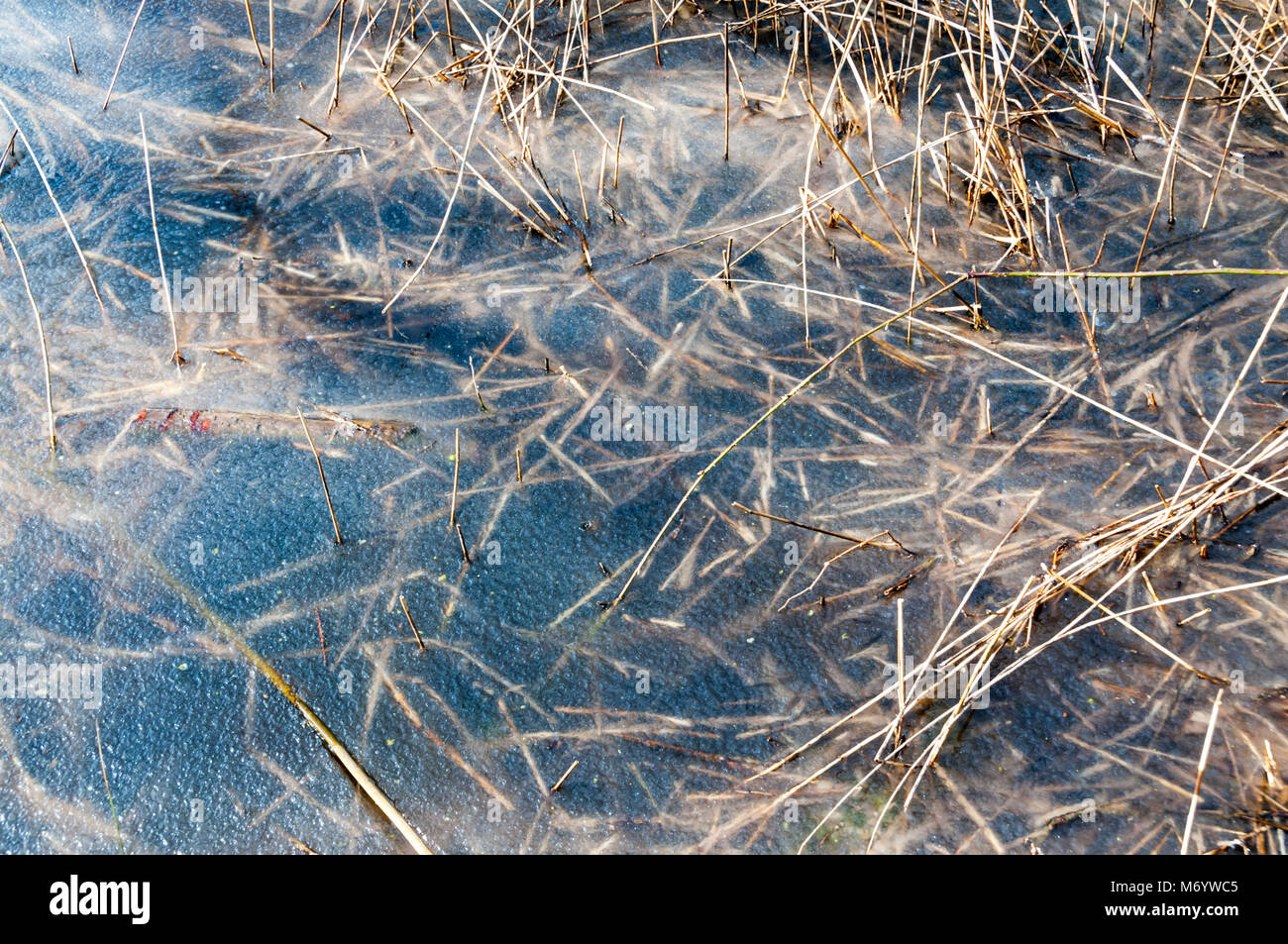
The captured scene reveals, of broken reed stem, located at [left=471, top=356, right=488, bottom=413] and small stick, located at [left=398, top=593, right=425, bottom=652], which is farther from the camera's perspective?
broken reed stem, located at [left=471, top=356, right=488, bottom=413]

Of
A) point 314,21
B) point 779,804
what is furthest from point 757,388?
point 314,21

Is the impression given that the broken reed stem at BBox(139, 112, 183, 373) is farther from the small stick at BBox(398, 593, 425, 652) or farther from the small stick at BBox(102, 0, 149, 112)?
the small stick at BBox(398, 593, 425, 652)

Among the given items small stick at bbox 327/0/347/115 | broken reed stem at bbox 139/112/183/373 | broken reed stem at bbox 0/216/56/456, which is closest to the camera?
broken reed stem at bbox 0/216/56/456

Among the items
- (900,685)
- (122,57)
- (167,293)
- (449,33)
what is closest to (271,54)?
(122,57)

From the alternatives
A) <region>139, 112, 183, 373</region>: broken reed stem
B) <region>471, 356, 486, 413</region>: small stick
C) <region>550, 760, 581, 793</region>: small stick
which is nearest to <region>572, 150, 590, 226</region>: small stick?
<region>471, 356, 486, 413</region>: small stick

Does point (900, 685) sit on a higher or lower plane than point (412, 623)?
higher

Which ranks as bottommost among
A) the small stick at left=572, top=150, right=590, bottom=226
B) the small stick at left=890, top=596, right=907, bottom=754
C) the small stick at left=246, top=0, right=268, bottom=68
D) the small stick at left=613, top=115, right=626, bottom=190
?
the small stick at left=890, top=596, right=907, bottom=754

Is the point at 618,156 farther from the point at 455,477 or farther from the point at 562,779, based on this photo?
the point at 562,779

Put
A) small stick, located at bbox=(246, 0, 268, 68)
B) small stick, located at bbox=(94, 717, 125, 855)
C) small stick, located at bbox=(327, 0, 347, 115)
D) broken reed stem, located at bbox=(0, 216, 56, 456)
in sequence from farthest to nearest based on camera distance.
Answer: small stick, located at bbox=(246, 0, 268, 68), small stick, located at bbox=(327, 0, 347, 115), broken reed stem, located at bbox=(0, 216, 56, 456), small stick, located at bbox=(94, 717, 125, 855)

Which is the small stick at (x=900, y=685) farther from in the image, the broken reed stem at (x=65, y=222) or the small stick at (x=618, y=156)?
the broken reed stem at (x=65, y=222)

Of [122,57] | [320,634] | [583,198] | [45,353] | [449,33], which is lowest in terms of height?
[320,634]

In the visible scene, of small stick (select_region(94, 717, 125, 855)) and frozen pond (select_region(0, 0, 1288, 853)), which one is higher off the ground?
frozen pond (select_region(0, 0, 1288, 853))

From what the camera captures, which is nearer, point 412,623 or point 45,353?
point 412,623

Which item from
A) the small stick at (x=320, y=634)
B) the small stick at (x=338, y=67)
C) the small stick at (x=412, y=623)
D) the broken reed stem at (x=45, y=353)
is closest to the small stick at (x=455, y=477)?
the small stick at (x=412, y=623)
